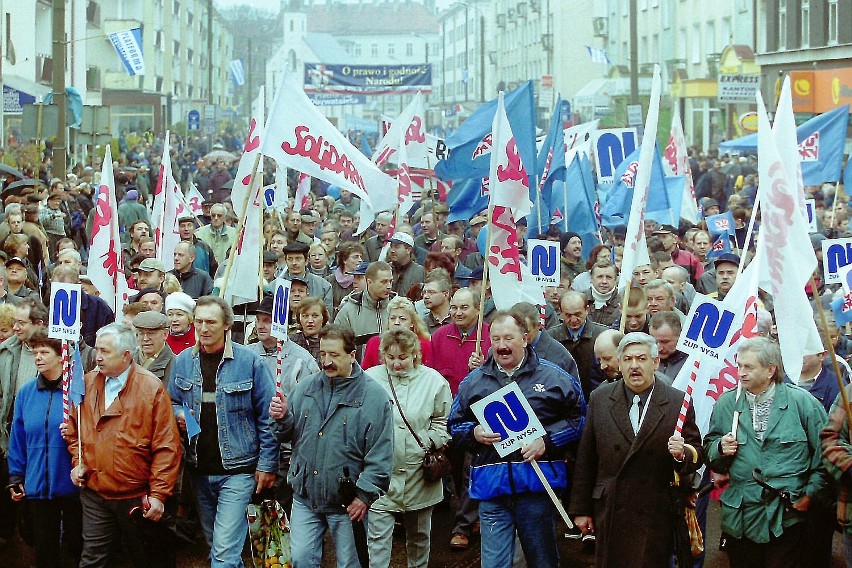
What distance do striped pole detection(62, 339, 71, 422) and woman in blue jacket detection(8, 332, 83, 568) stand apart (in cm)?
11

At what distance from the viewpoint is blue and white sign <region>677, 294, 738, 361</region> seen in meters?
7.53

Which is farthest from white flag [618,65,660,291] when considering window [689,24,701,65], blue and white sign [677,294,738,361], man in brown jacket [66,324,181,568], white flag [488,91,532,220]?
window [689,24,701,65]

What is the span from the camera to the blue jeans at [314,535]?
7160 mm

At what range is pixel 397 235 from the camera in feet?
41.9

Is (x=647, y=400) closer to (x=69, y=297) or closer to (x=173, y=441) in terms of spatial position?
(x=173, y=441)

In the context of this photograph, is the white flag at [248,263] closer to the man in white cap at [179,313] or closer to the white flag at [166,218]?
the man in white cap at [179,313]

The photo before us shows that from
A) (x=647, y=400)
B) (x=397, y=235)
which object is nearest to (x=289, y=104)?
(x=397, y=235)

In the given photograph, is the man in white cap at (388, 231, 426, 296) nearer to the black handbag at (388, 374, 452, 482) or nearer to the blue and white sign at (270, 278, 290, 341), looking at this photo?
the blue and white sign at (270, 278, 290, 341)

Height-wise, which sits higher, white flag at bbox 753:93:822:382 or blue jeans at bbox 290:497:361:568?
white flag at bbox 753:93:822:382

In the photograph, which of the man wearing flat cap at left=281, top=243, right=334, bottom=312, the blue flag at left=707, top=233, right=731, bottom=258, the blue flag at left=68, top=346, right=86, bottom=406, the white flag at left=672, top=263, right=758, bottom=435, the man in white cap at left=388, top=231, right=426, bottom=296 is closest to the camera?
the blue flag at left=68, top=346, right=86, bottom=406

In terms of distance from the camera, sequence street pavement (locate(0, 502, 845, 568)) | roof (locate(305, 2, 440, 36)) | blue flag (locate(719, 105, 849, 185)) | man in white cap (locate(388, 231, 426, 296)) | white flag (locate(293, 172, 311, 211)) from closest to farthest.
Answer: street pavement (locate(0, 502, 845, 568)) → man in white cap (locate(388, 231, 426, 296)) → blue flag (locate(719, 105, 849, 185)) → white flag (locate(293, 172, 311, 211)) → roof (locate(305, 2, 440, 36))

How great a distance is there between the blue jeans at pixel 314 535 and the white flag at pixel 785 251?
7.67 feet

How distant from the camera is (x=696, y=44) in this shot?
4925 centimetres

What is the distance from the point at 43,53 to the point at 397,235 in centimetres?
3308
